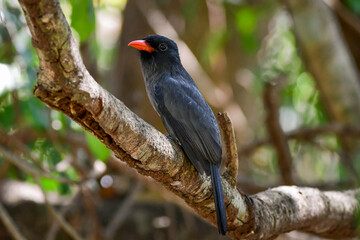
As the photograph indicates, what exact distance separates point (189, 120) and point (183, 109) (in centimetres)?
11

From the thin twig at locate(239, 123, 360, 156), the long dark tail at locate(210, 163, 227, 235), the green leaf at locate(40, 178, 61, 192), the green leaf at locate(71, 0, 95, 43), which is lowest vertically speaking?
the green leaf at locate(40, 178, 61, 192)

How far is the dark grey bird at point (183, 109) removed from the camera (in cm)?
275

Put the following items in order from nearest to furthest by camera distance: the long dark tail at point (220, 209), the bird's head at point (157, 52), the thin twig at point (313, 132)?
the long dark tail at point (220, 209), the bird's head at point (157, 52), the thin twig at point (313, 132)

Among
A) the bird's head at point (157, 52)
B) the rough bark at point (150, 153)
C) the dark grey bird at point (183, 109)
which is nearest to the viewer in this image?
the rough bark at point (150, 153)

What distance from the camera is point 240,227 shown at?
2.91m

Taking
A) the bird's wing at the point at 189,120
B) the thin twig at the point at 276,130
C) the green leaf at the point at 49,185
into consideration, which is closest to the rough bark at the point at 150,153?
the bird's wing at the point at 189,120

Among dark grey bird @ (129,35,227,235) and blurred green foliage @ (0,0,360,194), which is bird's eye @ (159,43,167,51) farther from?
blurred green foliage @ (0,0,360,194)

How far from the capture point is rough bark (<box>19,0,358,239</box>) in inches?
62.1

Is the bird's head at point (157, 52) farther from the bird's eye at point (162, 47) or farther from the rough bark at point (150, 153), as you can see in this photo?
the rough bark at point (150, 153)

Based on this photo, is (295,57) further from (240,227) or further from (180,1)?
(240,227)

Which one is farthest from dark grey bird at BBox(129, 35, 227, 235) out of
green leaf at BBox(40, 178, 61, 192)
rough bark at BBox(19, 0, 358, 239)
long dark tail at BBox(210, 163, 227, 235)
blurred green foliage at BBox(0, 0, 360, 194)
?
green leaf at BBox(40, 178, 61, 192)

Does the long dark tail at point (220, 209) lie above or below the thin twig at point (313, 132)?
above

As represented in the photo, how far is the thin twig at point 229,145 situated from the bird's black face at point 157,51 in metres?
1.18

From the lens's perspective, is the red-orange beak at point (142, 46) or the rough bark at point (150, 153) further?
the red-orange beak at point (142, 46)
